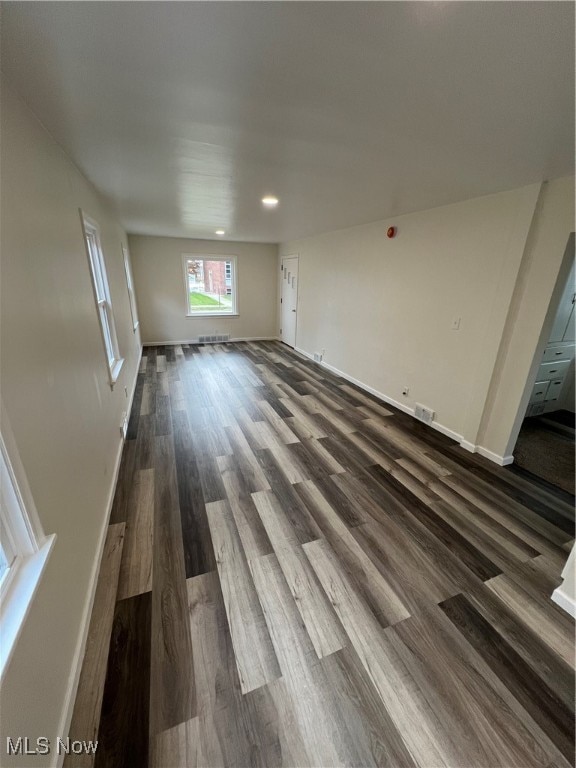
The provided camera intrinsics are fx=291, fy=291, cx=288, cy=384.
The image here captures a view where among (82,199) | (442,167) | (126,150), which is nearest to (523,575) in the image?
(442,167)

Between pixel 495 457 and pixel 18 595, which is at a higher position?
pixel 18 595

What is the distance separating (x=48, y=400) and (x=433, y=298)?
3444mm

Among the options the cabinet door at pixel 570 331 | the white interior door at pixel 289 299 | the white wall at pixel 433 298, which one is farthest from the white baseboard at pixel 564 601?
the white interior door at pixel 289 299

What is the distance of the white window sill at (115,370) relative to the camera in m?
2.63

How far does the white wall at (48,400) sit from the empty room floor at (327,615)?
0.89 ft

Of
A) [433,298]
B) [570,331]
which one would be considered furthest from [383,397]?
[570,331]

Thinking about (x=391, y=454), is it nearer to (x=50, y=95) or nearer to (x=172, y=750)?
(x=172, y=750)

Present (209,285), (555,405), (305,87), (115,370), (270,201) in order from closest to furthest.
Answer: (305,87), (115,370), (270,201), (555,405), (209,285)

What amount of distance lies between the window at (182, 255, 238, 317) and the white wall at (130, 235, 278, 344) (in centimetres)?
12

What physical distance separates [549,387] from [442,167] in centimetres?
309

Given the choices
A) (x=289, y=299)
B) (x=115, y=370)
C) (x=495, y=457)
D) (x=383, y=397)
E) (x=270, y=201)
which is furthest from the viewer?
(x=289, y=299)

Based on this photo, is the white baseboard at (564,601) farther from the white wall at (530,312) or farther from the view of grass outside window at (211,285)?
the view of grass outside window at (211,285)

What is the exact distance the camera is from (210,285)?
22.5ft

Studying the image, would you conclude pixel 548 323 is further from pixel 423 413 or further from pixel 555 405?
pixel 555 405
